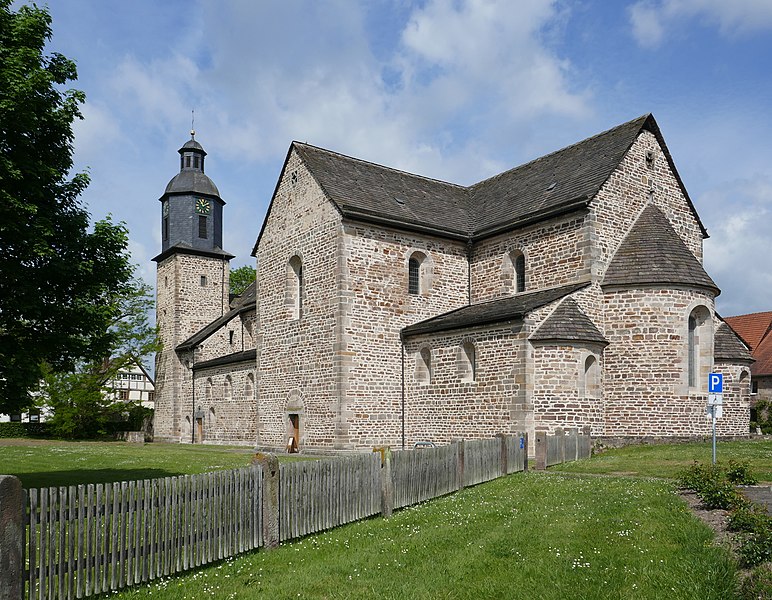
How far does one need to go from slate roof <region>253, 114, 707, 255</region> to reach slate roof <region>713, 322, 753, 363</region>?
419 centimetres

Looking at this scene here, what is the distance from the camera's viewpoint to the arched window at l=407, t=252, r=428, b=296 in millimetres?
28438

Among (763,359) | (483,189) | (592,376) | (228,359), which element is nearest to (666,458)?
(592,376)

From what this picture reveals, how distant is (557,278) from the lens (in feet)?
84.2

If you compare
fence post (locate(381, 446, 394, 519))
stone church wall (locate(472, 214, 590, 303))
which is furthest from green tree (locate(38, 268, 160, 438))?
fence post (locate(381, 446, 394, 519))

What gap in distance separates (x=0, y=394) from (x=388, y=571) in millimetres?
8614

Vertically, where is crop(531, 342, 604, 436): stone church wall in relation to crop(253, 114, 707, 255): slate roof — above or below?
below

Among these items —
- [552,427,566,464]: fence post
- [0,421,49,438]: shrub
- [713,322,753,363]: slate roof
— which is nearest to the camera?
[552,427,566,464]: fence post

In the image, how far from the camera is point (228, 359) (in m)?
37.2

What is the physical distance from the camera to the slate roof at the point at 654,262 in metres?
23.7

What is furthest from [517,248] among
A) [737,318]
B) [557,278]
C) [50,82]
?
[737,318]

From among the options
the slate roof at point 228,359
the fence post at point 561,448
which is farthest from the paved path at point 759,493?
the slate roof at point 228,359

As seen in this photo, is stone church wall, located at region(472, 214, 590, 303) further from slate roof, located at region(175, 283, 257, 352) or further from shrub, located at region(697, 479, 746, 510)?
slate roof, located at region(175, 283, 257, 352)

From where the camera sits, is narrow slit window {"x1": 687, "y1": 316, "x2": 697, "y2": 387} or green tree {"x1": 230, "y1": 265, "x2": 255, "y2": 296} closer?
narrow slit window {"x1": 687, "y1": 316, "x2": 697, "y2": 387}

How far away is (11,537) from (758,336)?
51.0 m
